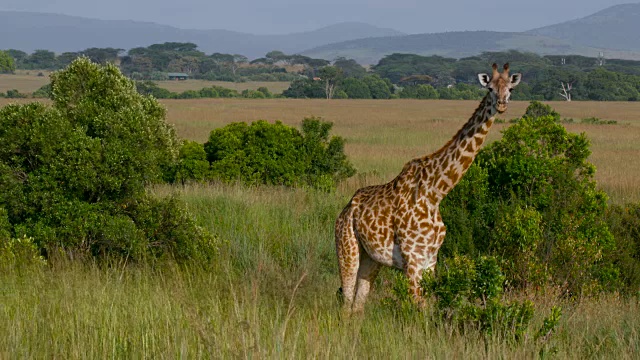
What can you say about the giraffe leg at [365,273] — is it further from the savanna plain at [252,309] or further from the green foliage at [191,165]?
the green foliage at [191,165]

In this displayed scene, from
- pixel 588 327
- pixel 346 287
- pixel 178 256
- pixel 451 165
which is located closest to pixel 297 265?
pixel 178 256

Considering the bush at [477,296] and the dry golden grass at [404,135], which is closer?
the bush at [477,296]

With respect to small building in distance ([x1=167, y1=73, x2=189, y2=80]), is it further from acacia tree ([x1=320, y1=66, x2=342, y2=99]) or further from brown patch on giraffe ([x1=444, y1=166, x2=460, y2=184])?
brown patch on giraffe ([x1=444, y1=166, x2=460, y2=184])

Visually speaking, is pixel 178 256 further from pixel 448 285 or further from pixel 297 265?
pixel 448 285

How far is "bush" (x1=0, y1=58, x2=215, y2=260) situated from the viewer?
951cm

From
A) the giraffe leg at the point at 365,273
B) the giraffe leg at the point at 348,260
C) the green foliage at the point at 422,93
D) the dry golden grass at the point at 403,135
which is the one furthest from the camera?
the green foliage at the point at 422,93


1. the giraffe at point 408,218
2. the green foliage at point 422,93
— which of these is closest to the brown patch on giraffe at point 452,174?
the giraffe at point 408,218

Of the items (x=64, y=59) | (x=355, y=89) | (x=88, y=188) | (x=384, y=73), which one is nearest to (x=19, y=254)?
(x=88, y=188)

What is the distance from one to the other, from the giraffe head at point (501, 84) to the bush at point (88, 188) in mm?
4875

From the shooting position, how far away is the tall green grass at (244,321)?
5.31m

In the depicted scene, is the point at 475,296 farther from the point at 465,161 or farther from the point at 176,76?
the point at 176,76

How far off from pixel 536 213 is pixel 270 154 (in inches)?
355

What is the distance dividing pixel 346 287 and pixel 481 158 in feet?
15.1

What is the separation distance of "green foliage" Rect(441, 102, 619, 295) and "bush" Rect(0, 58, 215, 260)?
343cm
